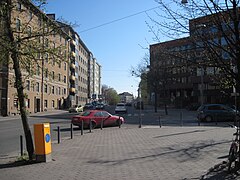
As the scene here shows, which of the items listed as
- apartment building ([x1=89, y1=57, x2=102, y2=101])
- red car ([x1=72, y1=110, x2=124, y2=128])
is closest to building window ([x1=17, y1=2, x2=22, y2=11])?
red car ([x1=72, y1=110, x2=124, y2=128])

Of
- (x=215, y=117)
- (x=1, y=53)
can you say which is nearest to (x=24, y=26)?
(x=1, y=53)

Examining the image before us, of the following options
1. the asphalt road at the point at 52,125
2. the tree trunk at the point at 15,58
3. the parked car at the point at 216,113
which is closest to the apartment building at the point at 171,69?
the parked car at the point at 216,113

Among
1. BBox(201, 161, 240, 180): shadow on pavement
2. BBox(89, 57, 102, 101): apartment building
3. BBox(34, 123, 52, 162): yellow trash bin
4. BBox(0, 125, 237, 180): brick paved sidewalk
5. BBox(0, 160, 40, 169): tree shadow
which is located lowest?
BBox(0, 160, 40, 169): tree shadow

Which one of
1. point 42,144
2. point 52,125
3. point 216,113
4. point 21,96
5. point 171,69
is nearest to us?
point 42,144

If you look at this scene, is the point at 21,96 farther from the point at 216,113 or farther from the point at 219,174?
the point at 216,113

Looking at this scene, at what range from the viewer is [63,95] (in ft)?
249

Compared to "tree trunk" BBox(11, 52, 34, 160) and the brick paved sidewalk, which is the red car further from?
"tree trunk" BBox(11, 52, 34, 160)

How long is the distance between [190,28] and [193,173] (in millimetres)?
A: 3663

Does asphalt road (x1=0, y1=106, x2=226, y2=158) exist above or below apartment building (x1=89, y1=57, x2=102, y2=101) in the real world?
below

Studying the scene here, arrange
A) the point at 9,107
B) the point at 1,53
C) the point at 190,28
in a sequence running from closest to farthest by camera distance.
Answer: the point at 190,28, the point at 1,53, the point at 9,107

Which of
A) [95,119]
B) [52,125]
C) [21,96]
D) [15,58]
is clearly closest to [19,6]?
[15,58]

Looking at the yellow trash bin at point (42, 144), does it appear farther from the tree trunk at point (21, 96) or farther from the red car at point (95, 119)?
the red car at point (95, 119)

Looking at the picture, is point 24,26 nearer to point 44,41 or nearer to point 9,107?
point 44,41

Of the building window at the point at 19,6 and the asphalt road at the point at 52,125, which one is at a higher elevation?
the building window at the point at 19,6
